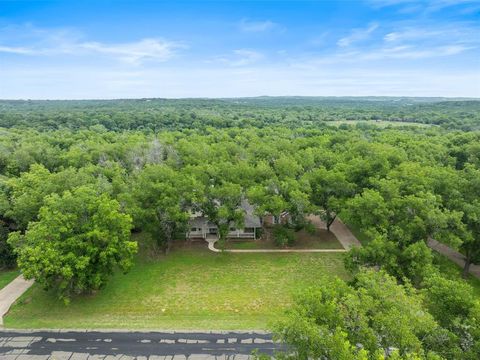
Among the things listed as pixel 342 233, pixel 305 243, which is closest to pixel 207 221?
pixel 305 243

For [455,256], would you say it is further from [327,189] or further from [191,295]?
[191,295]

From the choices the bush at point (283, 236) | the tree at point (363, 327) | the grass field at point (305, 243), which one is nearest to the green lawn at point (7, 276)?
the grass field at point (305, 243)

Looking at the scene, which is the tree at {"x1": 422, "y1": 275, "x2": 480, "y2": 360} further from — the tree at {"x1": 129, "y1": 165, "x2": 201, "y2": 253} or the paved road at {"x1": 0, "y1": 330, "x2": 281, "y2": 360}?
the tree at {"x1": 129, "y1": 165, "x2": 201, "y2": 253}

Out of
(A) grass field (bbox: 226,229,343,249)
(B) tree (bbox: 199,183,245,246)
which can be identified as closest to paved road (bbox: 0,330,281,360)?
(B) tree (bbox: 199,183,245,246)

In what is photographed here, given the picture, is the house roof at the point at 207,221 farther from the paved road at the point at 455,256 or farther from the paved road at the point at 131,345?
the paved road at the point at 455,256

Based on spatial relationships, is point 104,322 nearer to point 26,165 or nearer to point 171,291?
point 171,291

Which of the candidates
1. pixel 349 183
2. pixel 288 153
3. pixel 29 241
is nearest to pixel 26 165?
pixel 29 241
